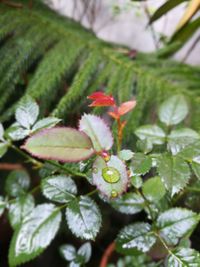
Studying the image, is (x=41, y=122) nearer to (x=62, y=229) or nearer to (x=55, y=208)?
(x=55, y=208)

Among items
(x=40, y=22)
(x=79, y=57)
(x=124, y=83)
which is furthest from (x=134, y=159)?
(x=40, y=22)

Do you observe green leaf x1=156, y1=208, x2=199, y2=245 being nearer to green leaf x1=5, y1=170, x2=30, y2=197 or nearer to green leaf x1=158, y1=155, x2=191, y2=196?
green leaf x1=158, y1=155, x2=191, y2=196

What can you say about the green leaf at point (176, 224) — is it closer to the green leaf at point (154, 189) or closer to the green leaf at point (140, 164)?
the green leaf at point (154, 189)

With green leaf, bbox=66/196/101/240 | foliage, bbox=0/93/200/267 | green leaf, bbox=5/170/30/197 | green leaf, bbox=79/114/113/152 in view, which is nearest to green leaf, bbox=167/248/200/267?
foliage, bbox=0/93/200/267

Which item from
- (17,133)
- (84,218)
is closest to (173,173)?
(84,218)

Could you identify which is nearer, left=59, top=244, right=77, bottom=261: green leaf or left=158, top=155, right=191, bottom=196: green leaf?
left=158, top=155, right=191, bottom=196: green leaf
